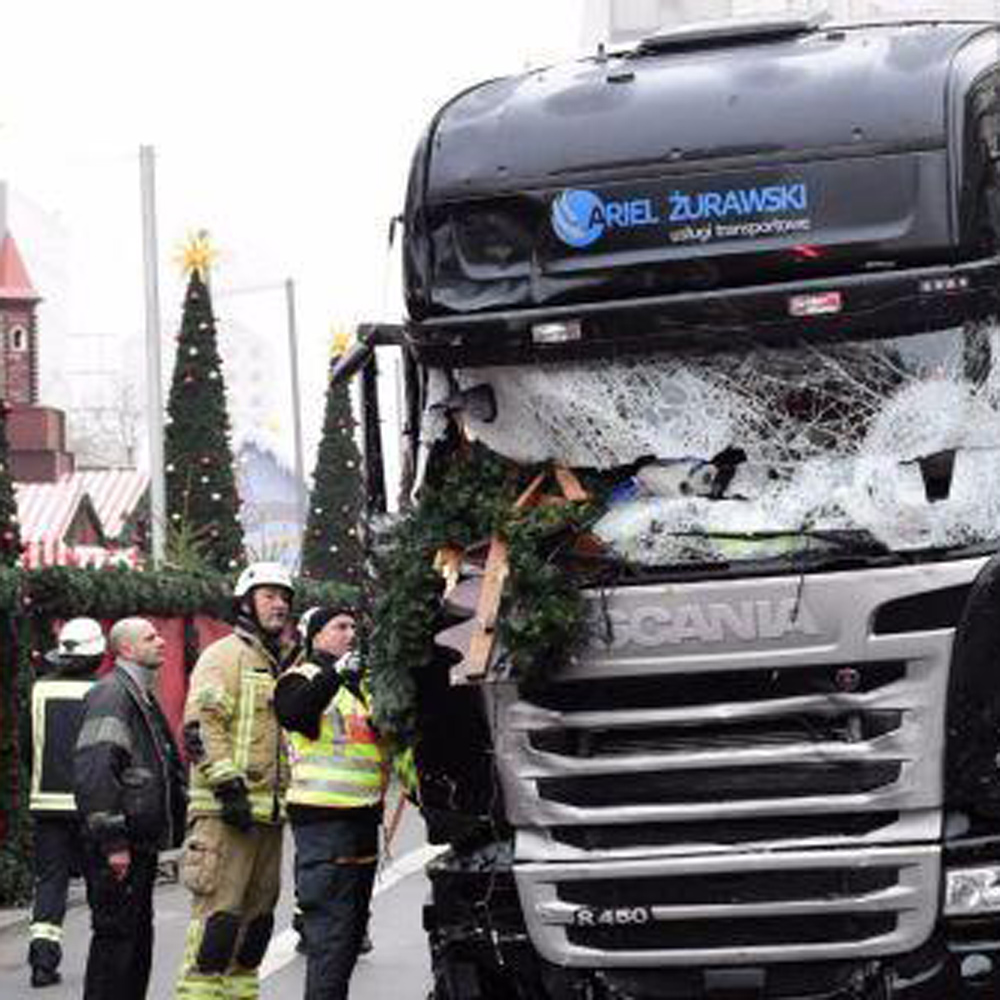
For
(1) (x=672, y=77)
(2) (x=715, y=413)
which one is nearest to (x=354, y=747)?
(2) (x=715, y=413)

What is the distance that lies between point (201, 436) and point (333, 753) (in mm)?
23307

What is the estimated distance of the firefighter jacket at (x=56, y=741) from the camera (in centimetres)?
1213

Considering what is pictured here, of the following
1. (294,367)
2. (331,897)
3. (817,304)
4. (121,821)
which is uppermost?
(817,304)

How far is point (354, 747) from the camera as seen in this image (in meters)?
9.04

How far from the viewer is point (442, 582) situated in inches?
309

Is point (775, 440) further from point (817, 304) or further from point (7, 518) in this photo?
point (7, 518)

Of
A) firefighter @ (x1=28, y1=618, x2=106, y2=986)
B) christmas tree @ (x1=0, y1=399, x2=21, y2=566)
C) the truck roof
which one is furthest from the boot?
the truck roof

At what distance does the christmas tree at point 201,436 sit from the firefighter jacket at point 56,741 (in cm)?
1881

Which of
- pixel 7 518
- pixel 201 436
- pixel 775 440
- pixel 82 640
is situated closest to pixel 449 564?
pixel 775 440

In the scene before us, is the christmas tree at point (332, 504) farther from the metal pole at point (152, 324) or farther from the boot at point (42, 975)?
the boot at point (42, 975)

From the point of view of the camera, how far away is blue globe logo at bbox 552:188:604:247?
7.79 metres

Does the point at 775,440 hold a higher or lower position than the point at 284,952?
higher

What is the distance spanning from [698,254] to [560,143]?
64 cm

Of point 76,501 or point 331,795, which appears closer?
point 331,795
